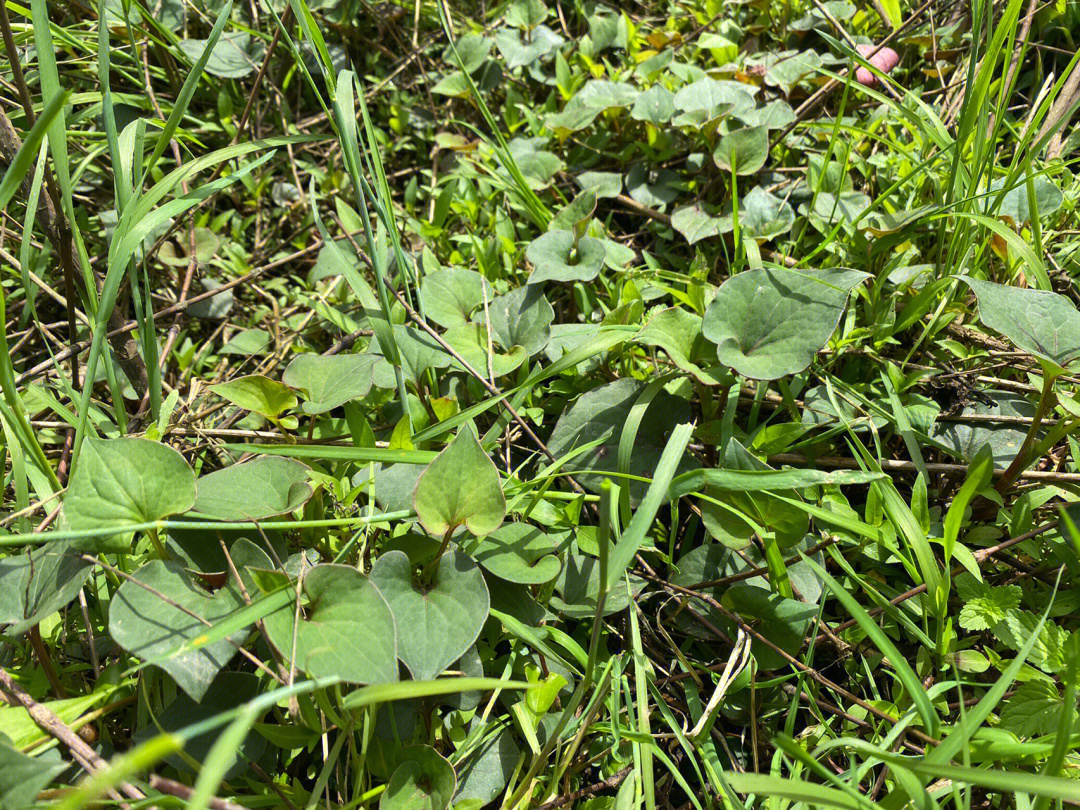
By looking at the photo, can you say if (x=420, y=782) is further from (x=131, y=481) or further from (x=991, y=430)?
(x=991, y=430)

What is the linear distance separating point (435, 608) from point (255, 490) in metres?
0.34

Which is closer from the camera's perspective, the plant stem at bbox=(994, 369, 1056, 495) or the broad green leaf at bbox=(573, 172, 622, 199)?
the plant stem at bbox=(994, 369, 1056, 495)

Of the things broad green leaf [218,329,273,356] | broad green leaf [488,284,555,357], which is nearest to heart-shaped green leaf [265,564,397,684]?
broad green leaf [488,284,555,357]

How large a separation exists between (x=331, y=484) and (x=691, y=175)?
1.31 m

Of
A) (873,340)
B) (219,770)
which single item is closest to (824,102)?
(873,340)

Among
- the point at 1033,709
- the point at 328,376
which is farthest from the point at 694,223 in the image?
the point at 1033,709

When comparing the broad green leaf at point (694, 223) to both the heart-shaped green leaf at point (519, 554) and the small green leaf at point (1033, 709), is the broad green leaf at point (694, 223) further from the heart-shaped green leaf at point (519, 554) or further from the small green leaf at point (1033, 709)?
the small green leaf at point (1033, 709)

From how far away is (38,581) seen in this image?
986 mm

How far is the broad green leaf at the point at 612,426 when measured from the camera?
4.28ft

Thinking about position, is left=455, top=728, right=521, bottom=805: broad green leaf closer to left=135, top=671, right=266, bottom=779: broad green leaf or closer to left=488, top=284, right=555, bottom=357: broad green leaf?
left=135, top=671, right=266, bottom=779: broad green leaf

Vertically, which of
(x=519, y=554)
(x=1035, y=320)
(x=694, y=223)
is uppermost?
(x=1035, y=320)

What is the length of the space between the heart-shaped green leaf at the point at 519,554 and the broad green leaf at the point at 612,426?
0.20 meters

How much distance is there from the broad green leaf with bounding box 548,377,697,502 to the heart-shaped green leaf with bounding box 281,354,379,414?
1.24 feet

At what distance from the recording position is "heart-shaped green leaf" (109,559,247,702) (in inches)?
34.0
